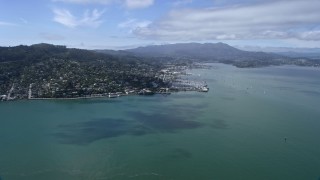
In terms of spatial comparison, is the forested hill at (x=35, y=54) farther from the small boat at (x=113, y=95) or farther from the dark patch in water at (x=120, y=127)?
the dark patch in water at (x=120, y=127)

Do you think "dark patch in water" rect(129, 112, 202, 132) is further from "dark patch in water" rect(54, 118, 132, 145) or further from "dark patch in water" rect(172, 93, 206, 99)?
"dark patch in water" rect(172, 93, 206, 99)

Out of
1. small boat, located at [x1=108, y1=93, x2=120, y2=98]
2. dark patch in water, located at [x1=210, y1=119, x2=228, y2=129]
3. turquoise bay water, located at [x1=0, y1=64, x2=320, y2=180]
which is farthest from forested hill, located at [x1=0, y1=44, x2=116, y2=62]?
dark patch in water, located at [x1=210, y1=119, x2=228, y2=129]

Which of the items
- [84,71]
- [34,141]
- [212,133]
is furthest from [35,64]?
[212,133]

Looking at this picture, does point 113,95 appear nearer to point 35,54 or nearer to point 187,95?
point 187,95

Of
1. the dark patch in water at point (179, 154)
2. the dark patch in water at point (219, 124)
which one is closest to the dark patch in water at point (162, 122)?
the dark patch in water at point (219, 124)

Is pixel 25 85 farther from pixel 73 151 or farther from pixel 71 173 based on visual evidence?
pixel 71 173

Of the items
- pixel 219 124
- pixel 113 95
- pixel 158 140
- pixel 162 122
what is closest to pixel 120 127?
pixel 162 122
